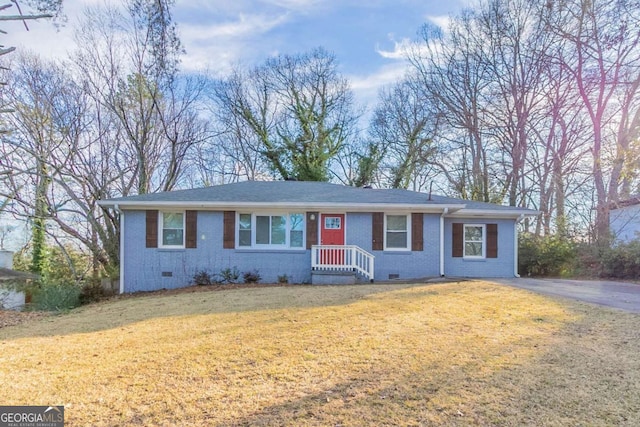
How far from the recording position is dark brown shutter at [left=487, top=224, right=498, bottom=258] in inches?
473

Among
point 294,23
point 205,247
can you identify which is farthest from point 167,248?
point 294,23

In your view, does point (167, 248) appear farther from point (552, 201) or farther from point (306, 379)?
point (552, 201)

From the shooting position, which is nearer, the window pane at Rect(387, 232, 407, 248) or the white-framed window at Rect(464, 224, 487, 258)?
the window pane at Rect(387, 232, 407, 248)

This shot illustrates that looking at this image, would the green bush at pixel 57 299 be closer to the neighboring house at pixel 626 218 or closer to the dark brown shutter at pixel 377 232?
the dark brown shutter at pixel 377 232

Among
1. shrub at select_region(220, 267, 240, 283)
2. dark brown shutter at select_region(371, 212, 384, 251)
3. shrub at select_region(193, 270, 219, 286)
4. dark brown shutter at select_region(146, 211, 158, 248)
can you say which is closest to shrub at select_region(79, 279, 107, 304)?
dark brown shutter at select_region(146, 211, 158, 248)

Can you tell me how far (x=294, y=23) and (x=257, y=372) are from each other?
16.9 m

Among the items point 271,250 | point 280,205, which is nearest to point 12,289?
point 271,250

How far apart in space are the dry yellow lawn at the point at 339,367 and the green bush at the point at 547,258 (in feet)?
25.2

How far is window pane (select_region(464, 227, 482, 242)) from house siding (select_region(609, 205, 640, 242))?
30.1ft

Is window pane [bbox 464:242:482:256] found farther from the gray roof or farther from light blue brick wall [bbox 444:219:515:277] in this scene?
the gray roof

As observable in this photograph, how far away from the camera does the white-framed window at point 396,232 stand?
11727 millimetres

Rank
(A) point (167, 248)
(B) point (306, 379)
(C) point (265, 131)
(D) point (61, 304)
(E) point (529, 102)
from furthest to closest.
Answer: (C) point (265, 131) → (E) point (529, 102) → (A) point (167, 248) → (D) point (61, 304) → (B) point (306, 379)

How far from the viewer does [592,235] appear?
15523 mm

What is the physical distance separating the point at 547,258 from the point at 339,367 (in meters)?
12.9
